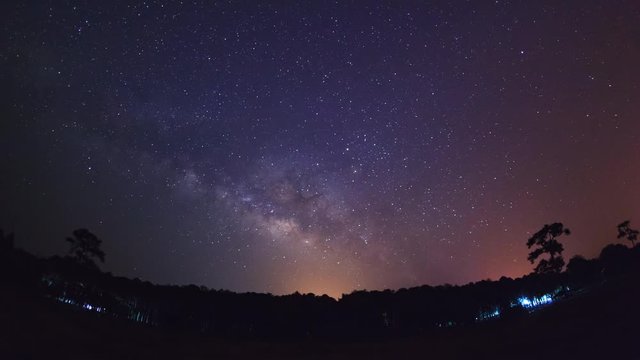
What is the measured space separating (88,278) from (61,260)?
1.87 m

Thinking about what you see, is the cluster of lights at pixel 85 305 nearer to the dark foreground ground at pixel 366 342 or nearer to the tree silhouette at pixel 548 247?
the dark foreground ground at pixel 366 342

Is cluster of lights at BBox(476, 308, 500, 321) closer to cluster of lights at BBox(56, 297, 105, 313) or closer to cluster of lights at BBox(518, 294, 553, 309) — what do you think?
cluster of lights at BBox(518, 294, 553, 309)

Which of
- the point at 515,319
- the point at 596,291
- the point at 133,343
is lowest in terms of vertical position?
the point at 133,343

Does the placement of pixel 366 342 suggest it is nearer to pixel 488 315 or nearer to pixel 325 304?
pixel 325 304

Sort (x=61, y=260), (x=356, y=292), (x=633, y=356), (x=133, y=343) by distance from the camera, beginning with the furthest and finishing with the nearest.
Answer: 1. (x=356, y=292)
2. (x=61, y=260)
3. (x=133, y=343)
4. (x=633, y=356)

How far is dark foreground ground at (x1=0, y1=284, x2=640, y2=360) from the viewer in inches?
Result: 795

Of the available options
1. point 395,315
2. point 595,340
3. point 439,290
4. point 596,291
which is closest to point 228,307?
point 395,315

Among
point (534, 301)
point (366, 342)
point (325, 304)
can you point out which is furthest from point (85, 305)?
point (534, 301)

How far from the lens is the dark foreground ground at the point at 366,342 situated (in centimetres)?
2019

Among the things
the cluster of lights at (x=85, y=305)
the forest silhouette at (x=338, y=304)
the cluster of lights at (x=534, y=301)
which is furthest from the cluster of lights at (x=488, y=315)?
the cluster of lights at (x=85, y=305)

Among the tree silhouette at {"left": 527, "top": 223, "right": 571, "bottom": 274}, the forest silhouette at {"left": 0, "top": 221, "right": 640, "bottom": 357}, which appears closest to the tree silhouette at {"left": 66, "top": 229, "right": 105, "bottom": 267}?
the forest silhouette at {"left": 0, "top": 221, "right": 640, "bottom": 357}

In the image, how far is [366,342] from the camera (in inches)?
1115

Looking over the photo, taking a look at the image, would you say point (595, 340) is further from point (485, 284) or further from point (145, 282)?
point (145, 282)

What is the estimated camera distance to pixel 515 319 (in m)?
27.9
